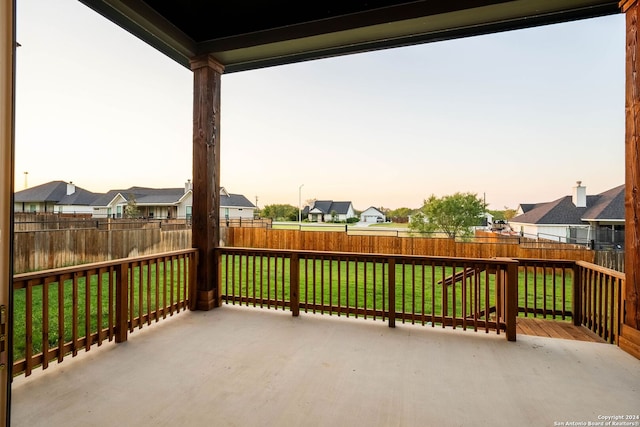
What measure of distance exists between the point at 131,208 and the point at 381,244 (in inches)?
257

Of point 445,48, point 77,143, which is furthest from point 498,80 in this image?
point 77,143

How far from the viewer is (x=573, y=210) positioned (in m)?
4.50

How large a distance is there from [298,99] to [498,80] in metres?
3.86

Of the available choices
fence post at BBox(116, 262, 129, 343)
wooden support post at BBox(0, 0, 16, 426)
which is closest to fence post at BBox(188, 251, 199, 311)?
fence post at BBox(116, 262, 129, 343)

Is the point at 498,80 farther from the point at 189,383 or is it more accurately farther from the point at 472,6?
the point at 189,383

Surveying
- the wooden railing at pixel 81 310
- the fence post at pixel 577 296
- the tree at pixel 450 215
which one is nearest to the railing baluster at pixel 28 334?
the wooden railing at pixel 81 310

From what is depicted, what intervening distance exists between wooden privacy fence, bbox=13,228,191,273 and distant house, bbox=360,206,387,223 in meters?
4.48

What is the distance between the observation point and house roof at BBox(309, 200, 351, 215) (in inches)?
290

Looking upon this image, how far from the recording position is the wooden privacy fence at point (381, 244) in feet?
20.7

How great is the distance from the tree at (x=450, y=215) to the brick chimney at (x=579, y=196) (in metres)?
2.70

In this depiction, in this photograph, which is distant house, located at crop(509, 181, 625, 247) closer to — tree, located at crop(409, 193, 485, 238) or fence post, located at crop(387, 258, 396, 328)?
tree, located at crop(409, 193, 485, 238)

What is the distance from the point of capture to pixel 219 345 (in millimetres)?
2818

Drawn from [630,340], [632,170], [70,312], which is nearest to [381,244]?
[630,340]

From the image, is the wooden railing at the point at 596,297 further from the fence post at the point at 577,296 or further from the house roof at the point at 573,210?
the house roof at the point at 573,210
